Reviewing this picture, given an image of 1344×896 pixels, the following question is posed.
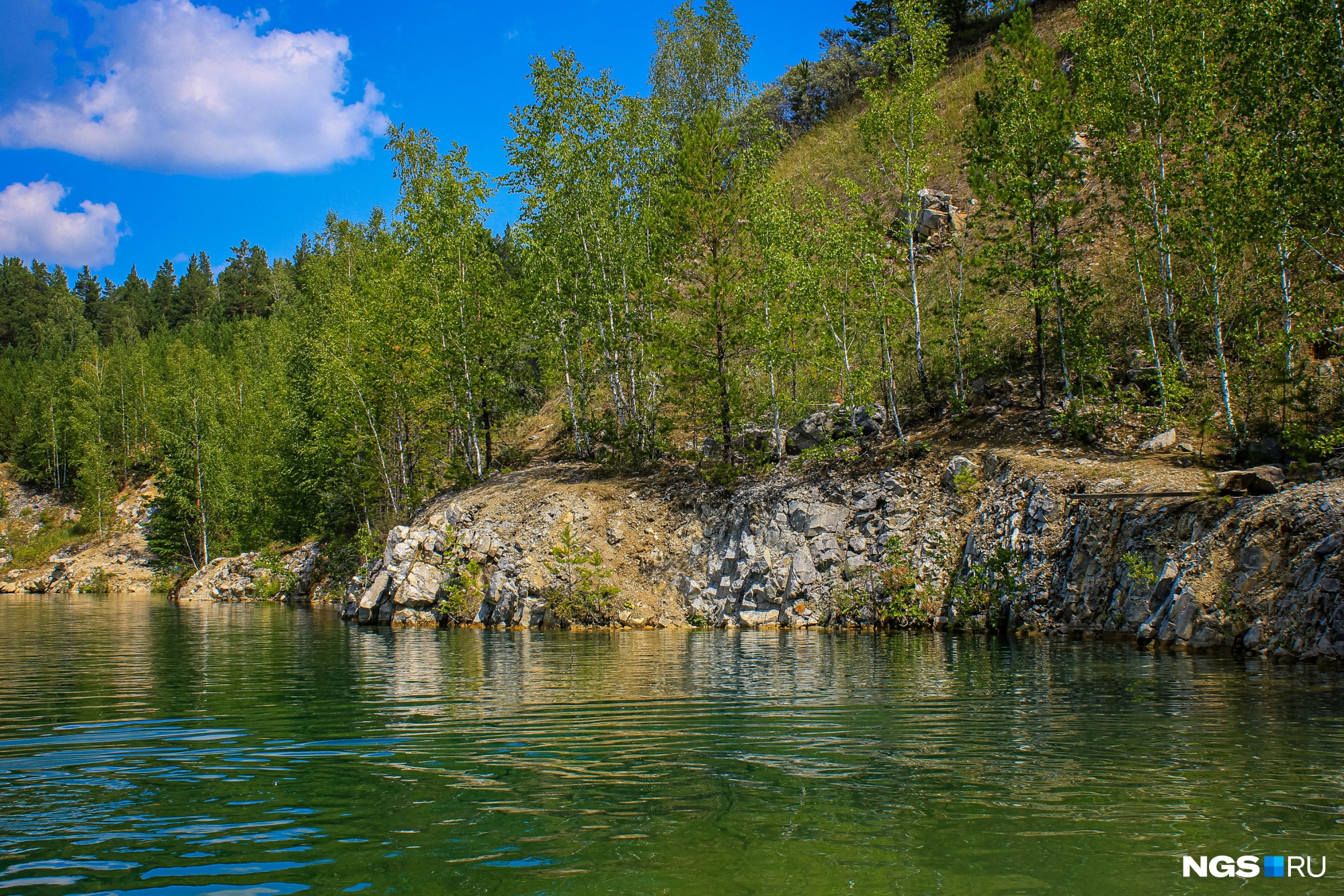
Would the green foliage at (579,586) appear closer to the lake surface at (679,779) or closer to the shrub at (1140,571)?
the lake surface at (679,779)

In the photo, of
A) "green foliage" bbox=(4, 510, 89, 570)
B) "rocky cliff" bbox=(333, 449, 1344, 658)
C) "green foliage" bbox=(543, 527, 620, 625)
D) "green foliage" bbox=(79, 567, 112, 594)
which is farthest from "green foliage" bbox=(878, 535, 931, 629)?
"green foliage" bbox=(4, 510, 89, 570)

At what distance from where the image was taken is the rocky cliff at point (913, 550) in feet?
48.0

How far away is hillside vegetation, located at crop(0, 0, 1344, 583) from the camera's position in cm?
1864

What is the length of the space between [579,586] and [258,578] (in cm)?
3396

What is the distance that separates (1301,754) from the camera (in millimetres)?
7277

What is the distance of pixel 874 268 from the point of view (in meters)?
25.1

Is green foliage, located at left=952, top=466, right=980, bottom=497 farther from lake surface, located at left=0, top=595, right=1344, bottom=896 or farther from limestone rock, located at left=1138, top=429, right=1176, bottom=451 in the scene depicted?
lake surface, located at left=0, top=595, right=1344, bottom=896

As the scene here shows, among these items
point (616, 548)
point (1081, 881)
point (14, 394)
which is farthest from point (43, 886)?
point (14, 394)

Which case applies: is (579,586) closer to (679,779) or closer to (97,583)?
(679,779)

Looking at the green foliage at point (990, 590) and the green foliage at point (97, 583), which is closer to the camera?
the green foliage at point (990, 590)

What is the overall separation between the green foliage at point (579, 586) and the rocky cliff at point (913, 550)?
29 centimetres

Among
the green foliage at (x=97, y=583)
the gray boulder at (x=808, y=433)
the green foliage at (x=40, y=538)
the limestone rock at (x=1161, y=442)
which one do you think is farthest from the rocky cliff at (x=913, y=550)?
the green foliage at (x=40, y=538)

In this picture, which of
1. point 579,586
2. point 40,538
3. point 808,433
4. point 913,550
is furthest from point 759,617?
point 40,538

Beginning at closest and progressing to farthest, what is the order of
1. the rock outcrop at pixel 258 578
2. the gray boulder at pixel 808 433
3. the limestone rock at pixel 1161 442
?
the limestone rock at pixel 1161 442 < the gray boulder at pixel 808 433 < the rock outcrop at pixel 258 578
